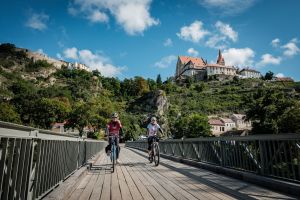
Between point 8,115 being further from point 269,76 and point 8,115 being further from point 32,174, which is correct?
point 269,76

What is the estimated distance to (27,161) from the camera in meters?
3.25

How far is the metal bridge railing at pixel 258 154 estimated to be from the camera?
5.19 metres

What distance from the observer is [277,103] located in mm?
41625

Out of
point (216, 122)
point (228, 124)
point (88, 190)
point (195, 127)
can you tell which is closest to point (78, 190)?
point (88, 190)

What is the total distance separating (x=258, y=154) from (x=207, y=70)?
152226 millimetres

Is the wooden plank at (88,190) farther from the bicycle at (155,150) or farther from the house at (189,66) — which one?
the house at (189,66)

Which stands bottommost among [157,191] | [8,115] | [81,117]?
[157,191]

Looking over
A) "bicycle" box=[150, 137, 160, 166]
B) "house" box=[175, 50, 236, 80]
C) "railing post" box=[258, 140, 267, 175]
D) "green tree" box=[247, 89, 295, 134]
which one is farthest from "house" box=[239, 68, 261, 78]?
"railing post" box=[258, 140, 267, 175]

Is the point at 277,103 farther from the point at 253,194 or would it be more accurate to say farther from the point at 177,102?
the point at 177,102

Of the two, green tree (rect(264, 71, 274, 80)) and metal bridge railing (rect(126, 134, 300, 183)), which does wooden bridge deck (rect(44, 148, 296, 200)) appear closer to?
metal bridge railing (rect(126, 134, 300, 183))

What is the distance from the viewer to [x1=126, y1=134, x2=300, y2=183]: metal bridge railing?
5.19 metres

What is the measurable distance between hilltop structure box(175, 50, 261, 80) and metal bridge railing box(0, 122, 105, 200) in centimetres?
15262

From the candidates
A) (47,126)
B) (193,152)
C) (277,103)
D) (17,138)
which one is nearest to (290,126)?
(277,103)

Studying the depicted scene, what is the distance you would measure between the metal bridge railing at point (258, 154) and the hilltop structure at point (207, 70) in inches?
5802
